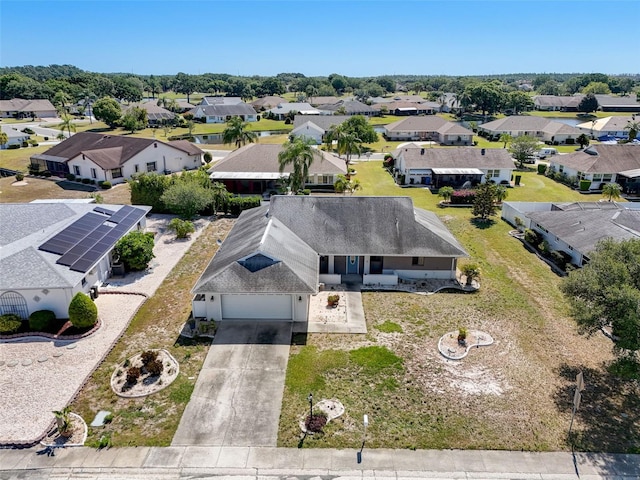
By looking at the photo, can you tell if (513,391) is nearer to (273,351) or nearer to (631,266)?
(631,266)

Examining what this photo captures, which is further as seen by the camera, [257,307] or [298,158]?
[298,158]

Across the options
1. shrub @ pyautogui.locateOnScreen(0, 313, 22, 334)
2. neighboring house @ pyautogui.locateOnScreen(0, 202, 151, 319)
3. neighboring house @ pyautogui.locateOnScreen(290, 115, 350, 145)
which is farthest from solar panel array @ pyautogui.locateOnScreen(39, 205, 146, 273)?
neighboring house @ pyautogui.locateOnScreen(290, 115, 350, 145)

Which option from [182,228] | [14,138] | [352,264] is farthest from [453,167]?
[14,138]

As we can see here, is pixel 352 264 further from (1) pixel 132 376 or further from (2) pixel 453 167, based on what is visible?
(2) pixel 453 167

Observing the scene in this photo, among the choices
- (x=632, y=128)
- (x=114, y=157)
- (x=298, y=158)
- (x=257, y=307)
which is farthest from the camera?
(x=632, y=128)

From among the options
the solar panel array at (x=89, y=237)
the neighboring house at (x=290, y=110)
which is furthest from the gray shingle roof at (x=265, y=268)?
the neighboring house at (x=290, y=110)

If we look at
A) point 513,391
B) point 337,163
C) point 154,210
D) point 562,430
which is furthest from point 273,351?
point 337,163

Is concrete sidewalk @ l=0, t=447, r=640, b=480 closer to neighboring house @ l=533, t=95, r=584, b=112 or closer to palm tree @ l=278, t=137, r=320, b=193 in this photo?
palm tree @ l=278, t=137, r=320, b=193
